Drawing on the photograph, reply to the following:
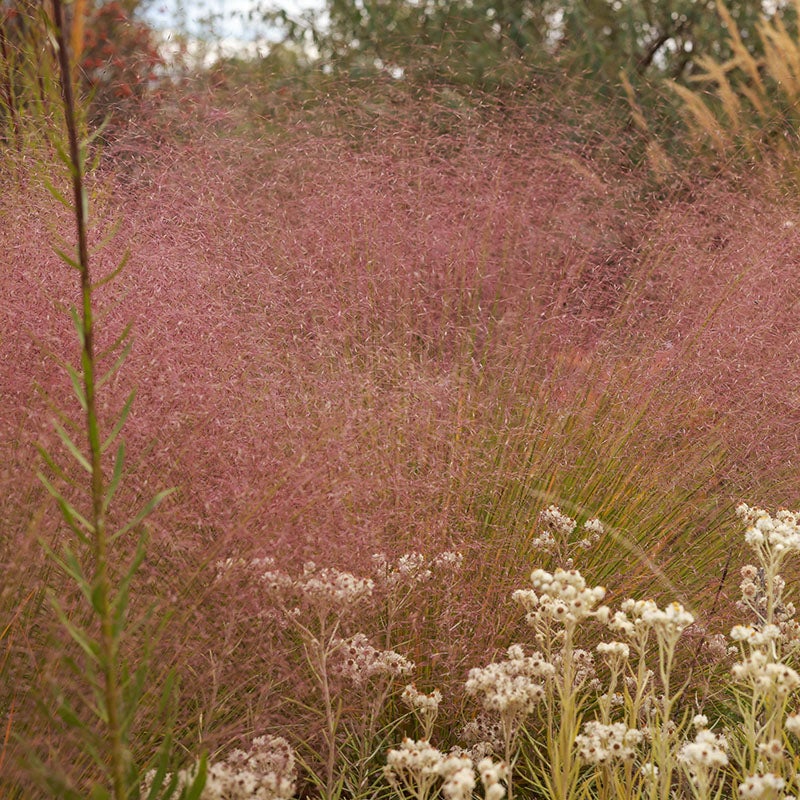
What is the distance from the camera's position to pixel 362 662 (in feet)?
5.65

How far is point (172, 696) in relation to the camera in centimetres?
162

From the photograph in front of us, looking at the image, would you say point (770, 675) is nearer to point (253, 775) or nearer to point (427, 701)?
point (427, 701)

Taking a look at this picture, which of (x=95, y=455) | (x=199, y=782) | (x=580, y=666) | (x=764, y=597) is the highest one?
(x=95, y=455)

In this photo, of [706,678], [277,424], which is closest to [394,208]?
[277,424]

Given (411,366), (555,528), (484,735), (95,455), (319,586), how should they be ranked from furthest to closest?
(411,366) → (555,528) → (484,735) → (319,586) → (95,455)

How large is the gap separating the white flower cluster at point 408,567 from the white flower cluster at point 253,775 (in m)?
0.42

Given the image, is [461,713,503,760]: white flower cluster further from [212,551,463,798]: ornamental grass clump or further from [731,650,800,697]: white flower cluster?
[731,650,800,697]: white flower cluster

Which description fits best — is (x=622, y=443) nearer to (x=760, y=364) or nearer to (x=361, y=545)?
(x=760, y=364)

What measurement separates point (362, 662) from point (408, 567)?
8.9 inches

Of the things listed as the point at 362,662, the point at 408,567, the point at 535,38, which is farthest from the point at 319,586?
the point at 535,38

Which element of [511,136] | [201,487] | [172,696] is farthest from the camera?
[511,136]

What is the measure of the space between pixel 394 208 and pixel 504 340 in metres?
0.56

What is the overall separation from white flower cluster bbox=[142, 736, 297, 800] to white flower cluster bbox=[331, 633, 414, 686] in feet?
0.60

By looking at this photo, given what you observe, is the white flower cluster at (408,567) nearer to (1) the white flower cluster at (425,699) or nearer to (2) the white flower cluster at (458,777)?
(1) the white flower cluster at (425,699)
